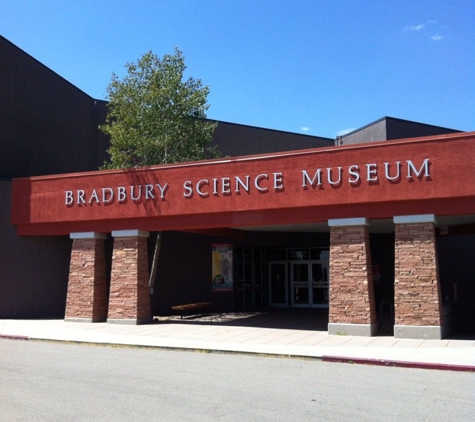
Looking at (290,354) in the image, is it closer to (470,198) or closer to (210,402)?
(210,402)

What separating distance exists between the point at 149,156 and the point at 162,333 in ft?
27.6

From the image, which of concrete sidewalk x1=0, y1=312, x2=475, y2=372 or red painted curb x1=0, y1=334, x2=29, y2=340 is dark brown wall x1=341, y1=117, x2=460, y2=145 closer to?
concrete sidewalk x1=0, y1=312, x2=475, y2=372

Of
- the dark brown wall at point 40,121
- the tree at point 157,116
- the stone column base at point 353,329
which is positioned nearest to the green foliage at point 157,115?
the tree at point 157,116

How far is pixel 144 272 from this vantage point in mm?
19422

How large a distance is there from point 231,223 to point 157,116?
22.1 feet

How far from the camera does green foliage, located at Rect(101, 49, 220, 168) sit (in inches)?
857

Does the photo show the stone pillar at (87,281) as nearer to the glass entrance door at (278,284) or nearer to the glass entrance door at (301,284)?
the glass entrance door at (278,284)

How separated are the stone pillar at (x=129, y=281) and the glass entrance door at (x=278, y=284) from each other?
9.60 metres

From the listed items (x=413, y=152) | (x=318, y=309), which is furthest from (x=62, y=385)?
(x=318, y=309)

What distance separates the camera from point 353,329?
15609 millimetres

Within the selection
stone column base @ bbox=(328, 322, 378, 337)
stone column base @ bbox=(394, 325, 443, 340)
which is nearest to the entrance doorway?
stone column base @ bbox=(328, 322, 378, 337)

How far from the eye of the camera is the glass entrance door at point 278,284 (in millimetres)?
27516

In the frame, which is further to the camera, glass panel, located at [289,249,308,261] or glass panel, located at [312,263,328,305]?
glass panel, located at [289,249,308,261]

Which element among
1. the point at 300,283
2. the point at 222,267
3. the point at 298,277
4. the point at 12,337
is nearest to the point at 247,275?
the point at 222,267
